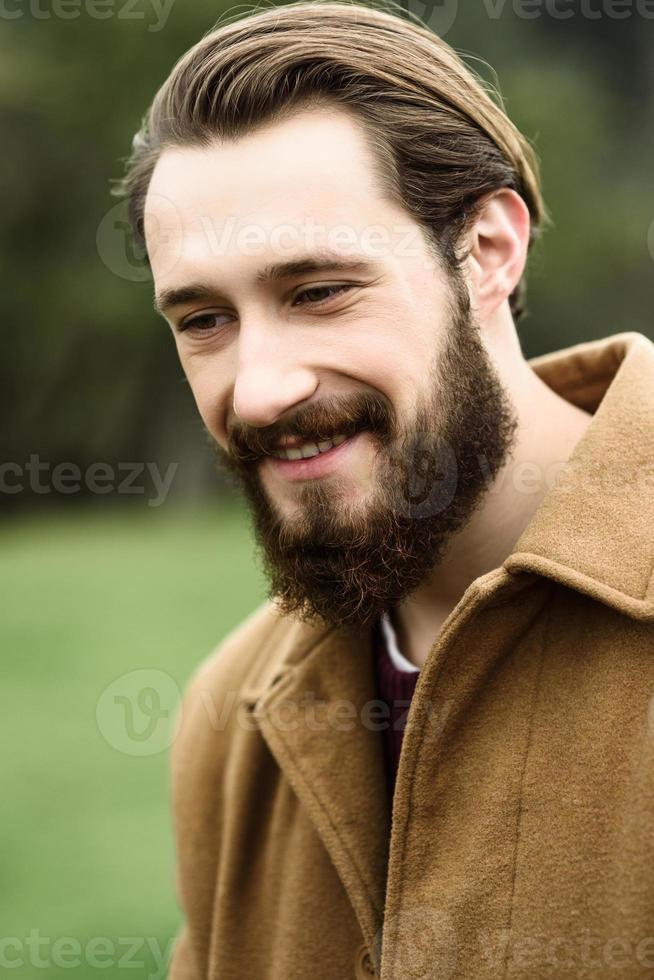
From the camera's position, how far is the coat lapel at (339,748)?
8.45 feet

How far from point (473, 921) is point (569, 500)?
34.0 inches

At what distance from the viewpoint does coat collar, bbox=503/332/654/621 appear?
2.18m

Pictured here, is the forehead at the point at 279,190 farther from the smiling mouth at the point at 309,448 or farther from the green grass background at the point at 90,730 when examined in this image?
the green grass background at the point at 90,730

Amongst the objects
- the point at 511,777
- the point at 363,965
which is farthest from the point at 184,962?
the point at 511,777

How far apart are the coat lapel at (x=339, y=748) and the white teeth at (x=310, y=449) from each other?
0.54 meters

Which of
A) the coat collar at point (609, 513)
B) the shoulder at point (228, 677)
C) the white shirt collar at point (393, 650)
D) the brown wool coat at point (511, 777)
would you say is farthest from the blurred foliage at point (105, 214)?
the coat collar at point (609, 513)

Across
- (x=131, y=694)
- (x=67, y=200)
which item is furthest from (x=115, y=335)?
(x=131, y=694)

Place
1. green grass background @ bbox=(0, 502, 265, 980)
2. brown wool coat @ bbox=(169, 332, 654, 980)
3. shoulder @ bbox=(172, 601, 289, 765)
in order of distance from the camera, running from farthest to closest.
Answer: green grass background @ bbox=(0, 502, 265, 980), shoulder @ bbox=(172, 601, 289, 765), brown wool coat @ bbox=(169, 332, 654, 980)

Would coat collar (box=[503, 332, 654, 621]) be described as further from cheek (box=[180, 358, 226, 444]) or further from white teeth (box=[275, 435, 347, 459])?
cheek (box=[180, 358, 226, 444])

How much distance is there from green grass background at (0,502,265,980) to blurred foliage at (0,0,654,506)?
26.9 ft

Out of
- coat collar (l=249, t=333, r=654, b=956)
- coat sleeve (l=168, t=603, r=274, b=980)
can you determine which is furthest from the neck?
coat sleeve (l=168, t=603, r=274, b=980)

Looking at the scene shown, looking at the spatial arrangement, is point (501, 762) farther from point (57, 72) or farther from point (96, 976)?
point (57, 72)

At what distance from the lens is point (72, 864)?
5.79m

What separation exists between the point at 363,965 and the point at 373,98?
2.02 m
